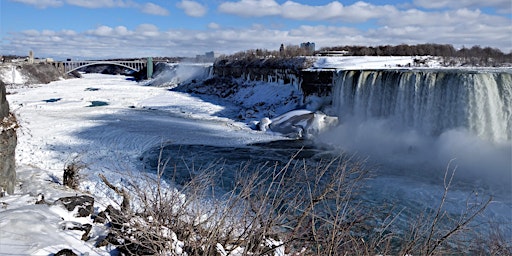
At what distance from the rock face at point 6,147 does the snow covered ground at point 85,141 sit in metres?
0.34

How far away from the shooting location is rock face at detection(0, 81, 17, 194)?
8203 mm

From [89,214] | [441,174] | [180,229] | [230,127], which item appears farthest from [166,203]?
[230,127]

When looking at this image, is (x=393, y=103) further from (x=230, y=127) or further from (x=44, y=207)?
(x=44, y=207)

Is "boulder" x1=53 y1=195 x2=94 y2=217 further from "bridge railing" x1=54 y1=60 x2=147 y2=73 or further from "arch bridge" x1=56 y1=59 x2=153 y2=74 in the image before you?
"arch bridge" x1=56 y1=59 x2=153 y2=74

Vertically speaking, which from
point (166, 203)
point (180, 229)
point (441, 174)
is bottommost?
point (441, 174)

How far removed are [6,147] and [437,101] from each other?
→ 16916 millimetres

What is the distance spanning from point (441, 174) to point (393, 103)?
24.0 ft

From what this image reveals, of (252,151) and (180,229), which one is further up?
(180,229)

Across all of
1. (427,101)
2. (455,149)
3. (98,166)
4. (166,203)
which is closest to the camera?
(166,203)

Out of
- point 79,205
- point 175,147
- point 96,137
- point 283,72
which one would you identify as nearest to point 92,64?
point 283,72

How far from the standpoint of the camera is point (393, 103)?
21.4 m

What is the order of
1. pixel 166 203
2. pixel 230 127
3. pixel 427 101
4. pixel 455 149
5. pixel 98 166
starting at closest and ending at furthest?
pixel 166 203 → pixel 98 166 → pixel 455 149 → pixel 427 101 → pixel 230 127

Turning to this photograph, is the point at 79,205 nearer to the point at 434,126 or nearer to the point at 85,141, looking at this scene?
the point at 85,141

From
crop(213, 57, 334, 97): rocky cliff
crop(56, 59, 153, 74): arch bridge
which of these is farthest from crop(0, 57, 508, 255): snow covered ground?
crop(56, 59, 153, 74): arch bridge
